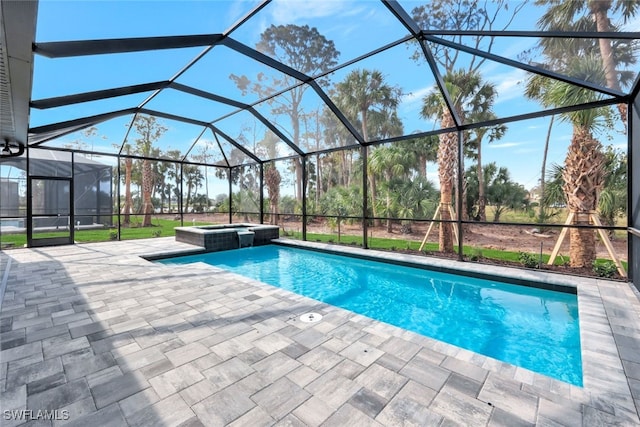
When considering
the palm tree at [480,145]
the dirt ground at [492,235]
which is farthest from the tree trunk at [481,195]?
the dirt ground at [492,235]

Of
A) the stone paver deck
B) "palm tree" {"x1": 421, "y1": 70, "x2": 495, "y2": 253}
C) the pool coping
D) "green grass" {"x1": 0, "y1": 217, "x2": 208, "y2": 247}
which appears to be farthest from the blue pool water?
"green grass" {"x1": 0, "y1": 217, "x2": 208, "y2": 247}

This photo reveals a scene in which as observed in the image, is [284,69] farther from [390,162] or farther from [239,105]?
[390,162]

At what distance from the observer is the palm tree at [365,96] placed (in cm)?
621

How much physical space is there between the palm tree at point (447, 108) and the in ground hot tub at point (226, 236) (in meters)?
5.56

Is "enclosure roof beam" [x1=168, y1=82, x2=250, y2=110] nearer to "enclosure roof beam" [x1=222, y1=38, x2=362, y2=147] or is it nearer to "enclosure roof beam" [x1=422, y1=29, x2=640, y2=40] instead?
"enclosure roof beam" [x1=222, y1=38, x2=362, y2=147]

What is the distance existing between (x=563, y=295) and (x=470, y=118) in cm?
477

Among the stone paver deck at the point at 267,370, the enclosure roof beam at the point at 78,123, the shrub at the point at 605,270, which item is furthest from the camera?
the enclosure roof beam at the point at 78,123

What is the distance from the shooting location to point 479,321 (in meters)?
4.02

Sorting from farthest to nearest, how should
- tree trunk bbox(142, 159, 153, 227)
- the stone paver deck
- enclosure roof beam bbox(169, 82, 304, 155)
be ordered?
1. tree trunk bbox(142, 159, 153, 227)
2. enclosure roof beam bbox(169, 82, 304, 155)
3. the stone paver deck

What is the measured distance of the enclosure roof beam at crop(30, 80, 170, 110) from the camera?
507 centimetres

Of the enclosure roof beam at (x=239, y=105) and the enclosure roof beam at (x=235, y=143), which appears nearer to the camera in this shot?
the enclosure roof beam at (x=239, y=105)

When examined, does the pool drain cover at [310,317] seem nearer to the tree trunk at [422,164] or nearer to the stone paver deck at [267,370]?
the stone paver deck at [267,370]

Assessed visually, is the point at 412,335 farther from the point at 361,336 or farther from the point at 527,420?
the point at 527,420

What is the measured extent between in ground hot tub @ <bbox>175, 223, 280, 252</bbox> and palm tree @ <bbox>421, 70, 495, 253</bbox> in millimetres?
5562
